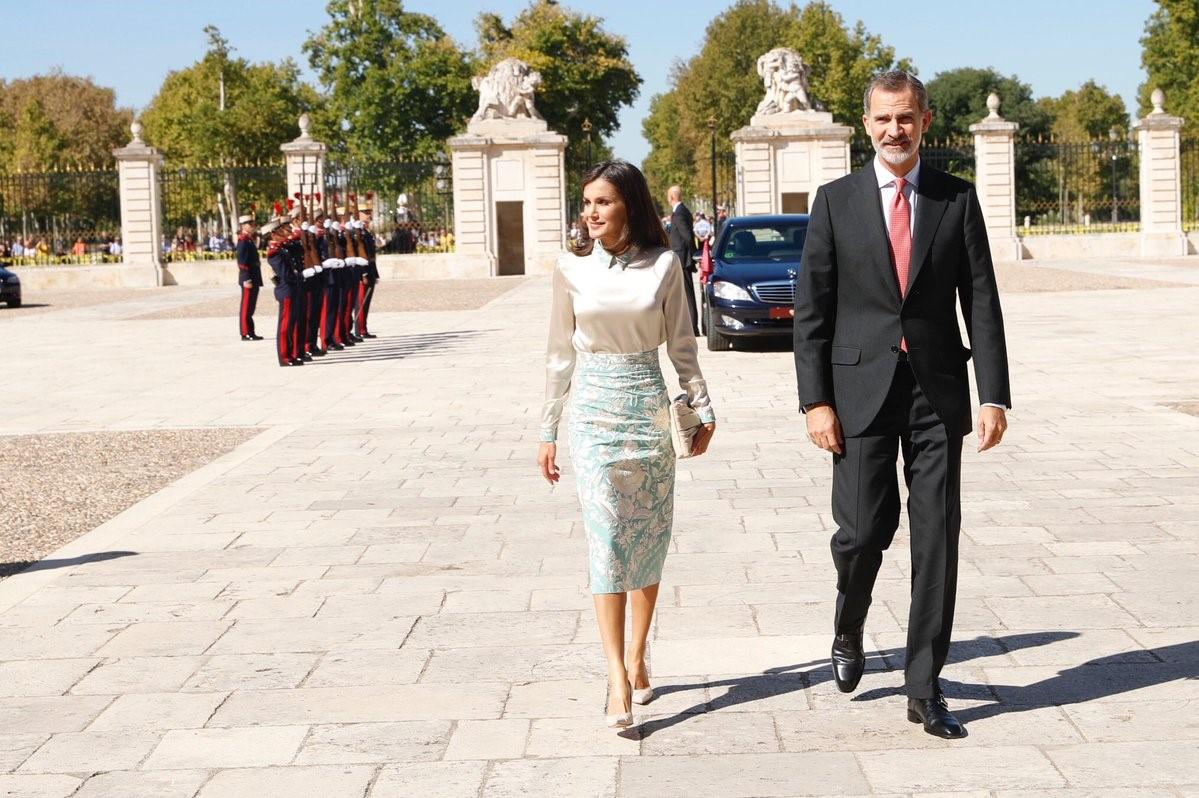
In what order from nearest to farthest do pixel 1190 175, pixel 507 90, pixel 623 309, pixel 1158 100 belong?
pixel 623 309, pixel 1158 100, pixel 507 90, pixel 1190 175

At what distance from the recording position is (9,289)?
3269 centimetres

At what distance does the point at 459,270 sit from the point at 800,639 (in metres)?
35.4

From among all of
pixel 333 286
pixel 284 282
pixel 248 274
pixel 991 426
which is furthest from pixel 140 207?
pixel 991 426

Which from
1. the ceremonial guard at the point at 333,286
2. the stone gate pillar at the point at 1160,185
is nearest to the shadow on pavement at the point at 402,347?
the ceremonial guard at the point at 333,286

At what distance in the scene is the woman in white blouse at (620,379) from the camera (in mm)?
4723

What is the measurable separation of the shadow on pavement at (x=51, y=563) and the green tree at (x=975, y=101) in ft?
238

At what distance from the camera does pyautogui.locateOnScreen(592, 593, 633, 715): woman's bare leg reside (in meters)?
4.64

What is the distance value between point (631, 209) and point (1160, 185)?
1478 inches

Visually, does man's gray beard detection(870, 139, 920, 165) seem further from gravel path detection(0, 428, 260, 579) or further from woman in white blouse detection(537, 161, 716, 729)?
gravel path detection(0, 428, 260, 579)

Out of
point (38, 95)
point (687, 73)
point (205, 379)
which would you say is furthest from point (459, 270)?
point (687, 73)

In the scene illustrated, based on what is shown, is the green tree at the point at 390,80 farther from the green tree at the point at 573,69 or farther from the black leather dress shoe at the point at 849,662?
the black leather dress shoe at the point at 849,662

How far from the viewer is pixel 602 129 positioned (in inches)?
2778

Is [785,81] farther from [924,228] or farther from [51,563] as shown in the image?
[924,228]

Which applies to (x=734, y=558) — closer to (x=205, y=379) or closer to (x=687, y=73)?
(x=205, y=379)
